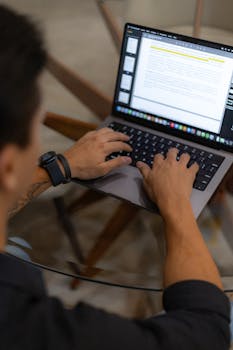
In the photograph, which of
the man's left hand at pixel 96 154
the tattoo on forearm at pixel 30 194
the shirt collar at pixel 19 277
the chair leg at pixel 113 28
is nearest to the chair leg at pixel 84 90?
the chair leg at pixel 113 28

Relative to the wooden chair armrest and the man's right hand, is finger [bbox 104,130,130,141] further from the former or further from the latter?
the wooden chair armrest

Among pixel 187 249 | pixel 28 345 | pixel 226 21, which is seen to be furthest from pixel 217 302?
pixel 226 21

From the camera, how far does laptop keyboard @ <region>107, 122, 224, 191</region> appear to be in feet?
3.70

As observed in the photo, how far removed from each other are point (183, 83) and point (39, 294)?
2.21ft

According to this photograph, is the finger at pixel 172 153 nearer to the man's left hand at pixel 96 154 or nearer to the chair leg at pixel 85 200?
the man's left hand at pixel 96 154

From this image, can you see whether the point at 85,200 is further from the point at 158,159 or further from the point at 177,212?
the point at 177,212

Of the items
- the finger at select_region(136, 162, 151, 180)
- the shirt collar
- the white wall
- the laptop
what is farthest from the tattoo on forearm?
the white wall

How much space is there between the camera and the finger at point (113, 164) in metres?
1.14

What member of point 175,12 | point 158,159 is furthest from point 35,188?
point 175,12

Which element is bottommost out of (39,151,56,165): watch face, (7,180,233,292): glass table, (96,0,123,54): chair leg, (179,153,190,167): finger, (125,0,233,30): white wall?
(7,180,233,292): glass table

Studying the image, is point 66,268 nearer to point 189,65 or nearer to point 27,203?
point 27,203

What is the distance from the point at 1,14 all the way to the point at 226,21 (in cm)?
142

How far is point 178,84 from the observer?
1.19 metres

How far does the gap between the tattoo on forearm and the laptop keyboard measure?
0.18 metres
